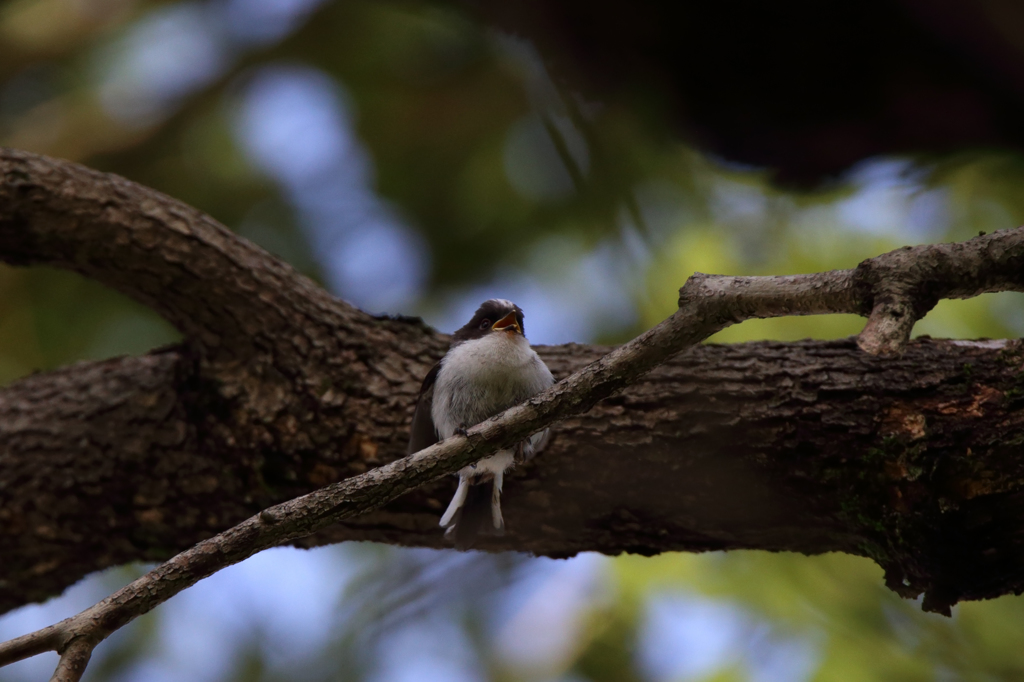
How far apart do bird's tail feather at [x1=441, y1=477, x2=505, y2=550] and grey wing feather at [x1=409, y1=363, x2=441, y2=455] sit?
296mm

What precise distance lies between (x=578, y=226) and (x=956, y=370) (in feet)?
6.15

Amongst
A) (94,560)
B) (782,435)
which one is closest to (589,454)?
(782,435)

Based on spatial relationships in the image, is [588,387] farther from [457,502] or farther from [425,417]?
[425,417]

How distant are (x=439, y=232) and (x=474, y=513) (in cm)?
206

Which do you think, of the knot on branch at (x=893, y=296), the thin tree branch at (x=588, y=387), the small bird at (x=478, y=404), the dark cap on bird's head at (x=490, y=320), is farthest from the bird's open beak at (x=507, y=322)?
the knot on branch at (x=893, y=296)

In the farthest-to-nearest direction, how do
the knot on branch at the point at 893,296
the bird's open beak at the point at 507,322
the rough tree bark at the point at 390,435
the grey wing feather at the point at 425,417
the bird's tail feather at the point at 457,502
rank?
the bird's open beak at the point at 507,322
the grey wing feather at the point at 425,417
the bird's tail feather at the point at 457,502
the rough tree bark at the point at 390,435
the knot on branch at the point at 893,296

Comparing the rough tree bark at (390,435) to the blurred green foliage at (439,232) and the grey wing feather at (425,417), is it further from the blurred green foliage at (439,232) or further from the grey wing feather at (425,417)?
the blurred green foliage at (439,232)

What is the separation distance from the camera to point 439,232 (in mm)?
4695

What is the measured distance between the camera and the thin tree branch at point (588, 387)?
6.83ft

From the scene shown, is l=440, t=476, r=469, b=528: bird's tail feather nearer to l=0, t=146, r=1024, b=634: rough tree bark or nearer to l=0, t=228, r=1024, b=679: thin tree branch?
l=0, t=146, r=1024, b=634: rough tree bark

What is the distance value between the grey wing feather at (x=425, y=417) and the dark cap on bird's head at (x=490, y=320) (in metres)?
0.32

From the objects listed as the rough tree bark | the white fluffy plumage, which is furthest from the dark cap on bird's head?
the white fluffy plumage

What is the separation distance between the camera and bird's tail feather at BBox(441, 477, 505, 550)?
3059mm

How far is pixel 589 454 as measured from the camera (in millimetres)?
3133
